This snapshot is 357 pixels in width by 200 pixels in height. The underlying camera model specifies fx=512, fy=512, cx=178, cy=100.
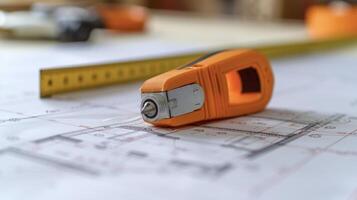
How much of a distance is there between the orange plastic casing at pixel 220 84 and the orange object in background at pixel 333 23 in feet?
5.27

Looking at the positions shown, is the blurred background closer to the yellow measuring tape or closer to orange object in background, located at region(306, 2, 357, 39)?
orange object in background, located at region(306, 2, 357, 39)

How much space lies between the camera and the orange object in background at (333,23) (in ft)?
8.12

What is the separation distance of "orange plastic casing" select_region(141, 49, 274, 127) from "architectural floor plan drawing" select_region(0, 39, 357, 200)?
0.02 m

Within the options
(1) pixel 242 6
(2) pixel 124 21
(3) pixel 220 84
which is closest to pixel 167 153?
(3) pixel 220 84

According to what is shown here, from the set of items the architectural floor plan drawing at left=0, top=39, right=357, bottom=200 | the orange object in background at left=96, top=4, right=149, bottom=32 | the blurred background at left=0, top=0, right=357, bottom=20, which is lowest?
the architectural floor plan drawing at left=0, top=39, right=357, bottom=200

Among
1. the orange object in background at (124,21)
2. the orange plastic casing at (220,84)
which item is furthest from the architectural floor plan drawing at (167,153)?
the orange object in background at (124,21)

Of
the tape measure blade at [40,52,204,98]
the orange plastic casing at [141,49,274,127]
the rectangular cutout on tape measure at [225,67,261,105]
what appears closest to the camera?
the orange plastic casing at [141,49,274,127]

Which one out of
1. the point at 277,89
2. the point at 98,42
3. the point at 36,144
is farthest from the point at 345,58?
the point at 36,144

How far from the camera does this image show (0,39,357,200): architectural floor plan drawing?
0.54 m

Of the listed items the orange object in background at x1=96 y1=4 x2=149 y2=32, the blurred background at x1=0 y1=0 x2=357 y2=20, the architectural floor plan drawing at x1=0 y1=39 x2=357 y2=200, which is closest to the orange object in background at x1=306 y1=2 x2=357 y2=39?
the blurred background at x1=0 y1=0 x2=357 y2=20

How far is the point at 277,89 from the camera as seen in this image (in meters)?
1.21

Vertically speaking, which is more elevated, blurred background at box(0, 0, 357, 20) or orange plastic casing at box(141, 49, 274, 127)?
blurred background at box(0, 0, 357, 20)

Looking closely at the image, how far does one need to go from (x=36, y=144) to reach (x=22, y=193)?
156 mm

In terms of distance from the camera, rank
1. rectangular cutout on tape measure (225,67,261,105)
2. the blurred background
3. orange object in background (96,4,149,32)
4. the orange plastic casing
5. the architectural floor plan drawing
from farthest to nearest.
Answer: the blurred background < orange object in background (96,4,149,32) < rectangular cutout on tape measure (225,67,261,105) < the orange plastic casing < the architectural floor plan drawing
